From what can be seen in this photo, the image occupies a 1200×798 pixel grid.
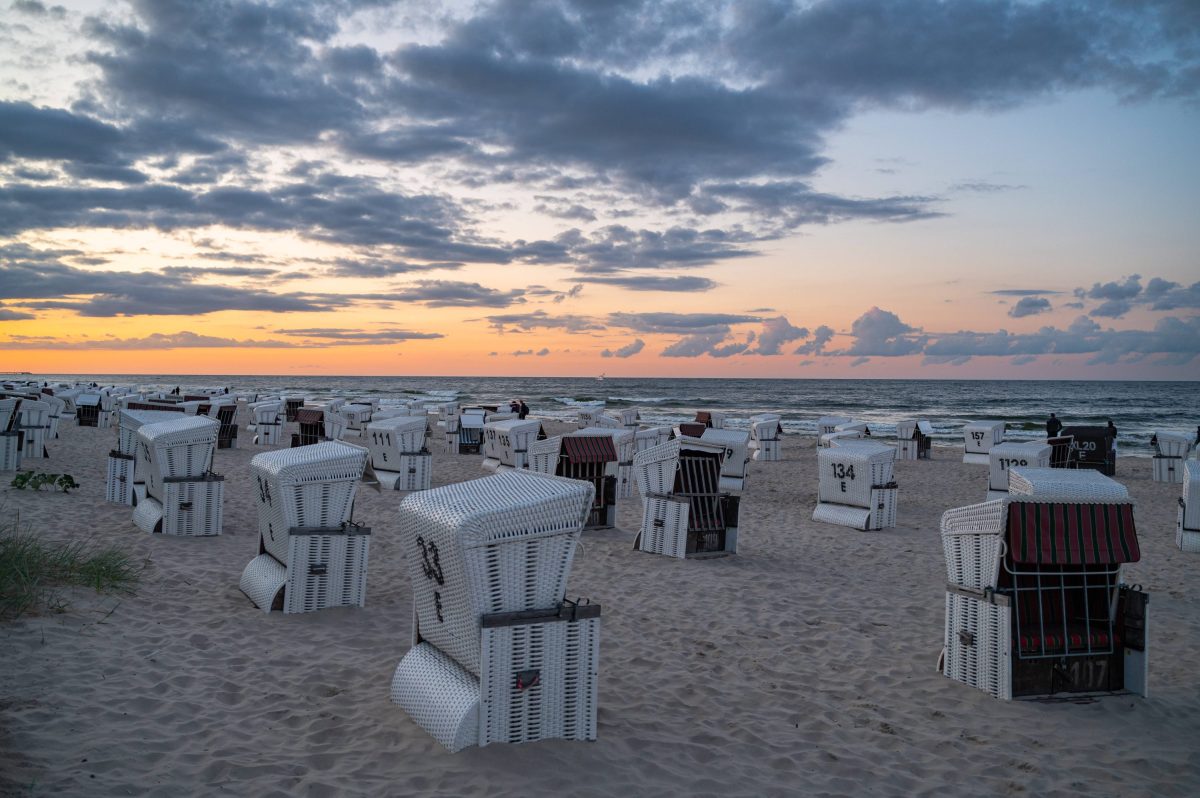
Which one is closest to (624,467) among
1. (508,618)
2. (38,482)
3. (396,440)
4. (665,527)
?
(396,440)

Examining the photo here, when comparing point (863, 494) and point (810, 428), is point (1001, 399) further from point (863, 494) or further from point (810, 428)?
point (863, 494)

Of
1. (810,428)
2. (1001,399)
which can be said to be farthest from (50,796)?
(1001,399)

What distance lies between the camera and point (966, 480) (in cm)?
2198

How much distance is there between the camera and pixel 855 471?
13.9m

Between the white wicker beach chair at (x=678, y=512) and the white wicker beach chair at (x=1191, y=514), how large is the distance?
6929 millimetres

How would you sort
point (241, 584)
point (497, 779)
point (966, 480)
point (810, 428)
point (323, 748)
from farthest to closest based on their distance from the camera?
point (810, 428) < point (966, 480) < point (241, 584) < point (323, 748) < point (497, 779)

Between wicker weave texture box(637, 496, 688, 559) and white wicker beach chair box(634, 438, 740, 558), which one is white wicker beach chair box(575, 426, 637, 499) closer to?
white wicker beach chair box(634, 438, 740, 558)

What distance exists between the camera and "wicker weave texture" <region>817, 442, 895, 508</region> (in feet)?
44.9

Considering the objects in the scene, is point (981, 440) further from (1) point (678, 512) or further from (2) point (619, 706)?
(2) point (619, 706)

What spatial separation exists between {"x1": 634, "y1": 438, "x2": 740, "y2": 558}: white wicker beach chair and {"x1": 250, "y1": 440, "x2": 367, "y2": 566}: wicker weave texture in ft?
14.9

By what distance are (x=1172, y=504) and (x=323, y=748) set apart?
63.0 ft

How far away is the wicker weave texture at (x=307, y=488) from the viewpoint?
7.21 meters

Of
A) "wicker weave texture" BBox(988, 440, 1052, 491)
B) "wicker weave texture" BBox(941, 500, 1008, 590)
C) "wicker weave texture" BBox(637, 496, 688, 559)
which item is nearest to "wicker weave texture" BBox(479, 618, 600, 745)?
Answer: "wicker weave texture" BBox(941, 500, 1008, 590)

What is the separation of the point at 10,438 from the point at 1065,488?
16.8 meters
